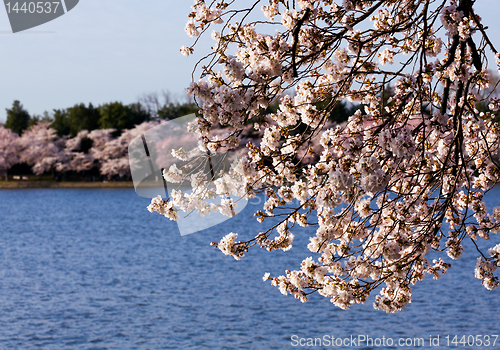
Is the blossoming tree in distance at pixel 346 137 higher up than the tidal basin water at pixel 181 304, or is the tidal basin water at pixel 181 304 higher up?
the tidal basin water at pixel 181 304

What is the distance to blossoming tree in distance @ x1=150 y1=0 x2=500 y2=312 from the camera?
3619mm

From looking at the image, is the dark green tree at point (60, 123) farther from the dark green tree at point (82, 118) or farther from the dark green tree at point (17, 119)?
the dark green tree at point (17, 119)

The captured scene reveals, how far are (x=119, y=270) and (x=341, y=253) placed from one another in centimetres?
1722

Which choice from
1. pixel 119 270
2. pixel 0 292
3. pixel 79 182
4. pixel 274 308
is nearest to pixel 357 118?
pixel 274 308

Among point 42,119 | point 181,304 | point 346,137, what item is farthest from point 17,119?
point 346,137

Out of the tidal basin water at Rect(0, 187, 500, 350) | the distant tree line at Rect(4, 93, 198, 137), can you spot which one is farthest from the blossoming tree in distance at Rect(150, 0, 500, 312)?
→ the distant tree line at Rect(4, 93, 198, 137)

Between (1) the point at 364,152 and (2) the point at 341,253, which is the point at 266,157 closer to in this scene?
(1) the point at 364,152

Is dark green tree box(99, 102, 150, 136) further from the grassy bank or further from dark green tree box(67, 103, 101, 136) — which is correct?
the grassy bank

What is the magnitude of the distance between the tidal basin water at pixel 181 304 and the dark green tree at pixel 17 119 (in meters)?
43.4

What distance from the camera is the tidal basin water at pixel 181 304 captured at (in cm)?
1258

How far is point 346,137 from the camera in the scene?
3.91m

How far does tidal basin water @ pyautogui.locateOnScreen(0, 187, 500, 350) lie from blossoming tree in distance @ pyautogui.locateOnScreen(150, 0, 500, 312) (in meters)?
8.08

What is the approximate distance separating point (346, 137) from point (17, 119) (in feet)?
229

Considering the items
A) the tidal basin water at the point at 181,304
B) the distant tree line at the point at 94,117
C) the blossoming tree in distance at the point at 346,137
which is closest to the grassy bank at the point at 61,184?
the distant tree line at the point at 94,117
